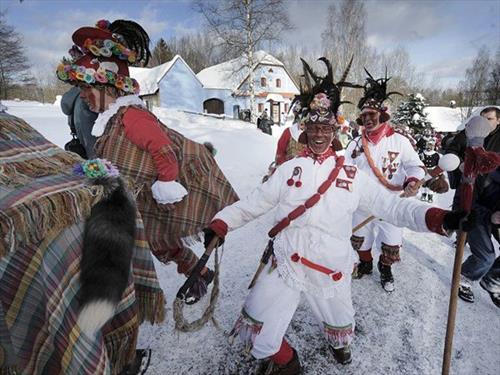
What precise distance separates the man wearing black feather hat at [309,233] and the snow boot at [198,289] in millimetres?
870

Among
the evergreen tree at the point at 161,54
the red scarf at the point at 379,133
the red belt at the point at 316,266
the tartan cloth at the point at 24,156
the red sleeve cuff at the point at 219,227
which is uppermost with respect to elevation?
the evergreen tree at the point at 161,54

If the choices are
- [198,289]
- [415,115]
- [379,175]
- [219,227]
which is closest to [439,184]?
[379,175]

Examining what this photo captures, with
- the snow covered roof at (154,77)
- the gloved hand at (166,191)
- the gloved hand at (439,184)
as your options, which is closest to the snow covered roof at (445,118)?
the snow covered roof at (154,77)

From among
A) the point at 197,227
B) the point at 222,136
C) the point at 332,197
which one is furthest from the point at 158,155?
the point at 222,136

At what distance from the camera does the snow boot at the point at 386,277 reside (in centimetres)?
318

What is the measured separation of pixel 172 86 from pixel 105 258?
29.1 metres

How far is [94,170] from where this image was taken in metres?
1.38

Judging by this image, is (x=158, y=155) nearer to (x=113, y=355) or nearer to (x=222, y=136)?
(x=113, y=355)

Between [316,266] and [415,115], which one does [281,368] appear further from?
[415,115]

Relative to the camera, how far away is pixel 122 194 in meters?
1.33

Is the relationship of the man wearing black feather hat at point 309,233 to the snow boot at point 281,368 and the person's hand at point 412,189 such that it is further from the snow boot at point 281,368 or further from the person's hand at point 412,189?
the person's hand at point 412,189

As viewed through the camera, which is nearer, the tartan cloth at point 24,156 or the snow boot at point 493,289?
the tartan cloth at point 24,156

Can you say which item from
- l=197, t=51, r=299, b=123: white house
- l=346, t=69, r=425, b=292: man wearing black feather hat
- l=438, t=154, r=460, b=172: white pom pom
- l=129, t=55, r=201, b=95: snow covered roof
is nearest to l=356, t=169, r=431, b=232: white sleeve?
l=438, t=154, r=460, b=172: white pom pom

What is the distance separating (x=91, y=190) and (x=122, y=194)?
4.8 inches
